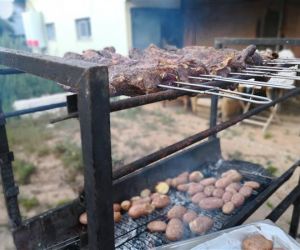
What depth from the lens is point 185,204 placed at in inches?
86.1

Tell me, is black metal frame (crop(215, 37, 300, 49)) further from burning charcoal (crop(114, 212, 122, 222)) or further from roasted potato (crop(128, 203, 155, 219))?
burning charcoal (crop(114, 212, 122, 222))

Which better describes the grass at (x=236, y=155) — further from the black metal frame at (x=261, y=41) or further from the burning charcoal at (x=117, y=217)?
the burning charcoal at (x=117, y=217)

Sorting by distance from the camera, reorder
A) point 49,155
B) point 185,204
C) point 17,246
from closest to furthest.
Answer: point 17,246 < point 185,204 < point 49,155

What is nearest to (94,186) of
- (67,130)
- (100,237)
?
(100,237)

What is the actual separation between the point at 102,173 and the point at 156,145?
166 inches

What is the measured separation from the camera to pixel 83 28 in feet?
31.1

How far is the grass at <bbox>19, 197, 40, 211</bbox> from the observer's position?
3.32 m

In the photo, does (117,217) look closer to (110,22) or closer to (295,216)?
(295,216)

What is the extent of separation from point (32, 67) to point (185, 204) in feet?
5.27

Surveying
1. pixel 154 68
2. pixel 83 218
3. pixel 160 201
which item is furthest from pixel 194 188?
pixel 154 68

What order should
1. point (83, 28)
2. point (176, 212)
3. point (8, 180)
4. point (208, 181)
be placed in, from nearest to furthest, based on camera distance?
point (8, 180)
point (176, 212)
point (208, 181)
point (83, 28)

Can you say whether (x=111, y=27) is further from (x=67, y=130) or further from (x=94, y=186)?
(x=94, y=186)

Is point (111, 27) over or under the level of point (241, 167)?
over

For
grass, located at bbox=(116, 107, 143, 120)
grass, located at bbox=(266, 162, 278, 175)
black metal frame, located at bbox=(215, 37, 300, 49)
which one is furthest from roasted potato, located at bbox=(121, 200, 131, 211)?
grass, located at bbox=(116, 107, 143, 120)
